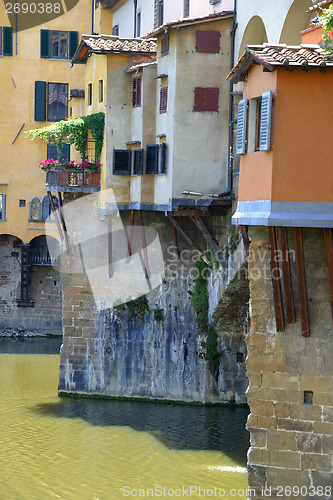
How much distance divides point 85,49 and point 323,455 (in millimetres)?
18251

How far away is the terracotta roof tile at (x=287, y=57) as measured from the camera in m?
14.0

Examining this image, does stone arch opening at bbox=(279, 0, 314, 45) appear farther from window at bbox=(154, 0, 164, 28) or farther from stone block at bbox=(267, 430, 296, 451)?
window at bbox=(154, 0, 164, 28)

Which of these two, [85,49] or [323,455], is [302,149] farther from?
[85,49]

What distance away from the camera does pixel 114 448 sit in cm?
2367

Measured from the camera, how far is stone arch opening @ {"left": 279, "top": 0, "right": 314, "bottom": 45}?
19203 millimetres

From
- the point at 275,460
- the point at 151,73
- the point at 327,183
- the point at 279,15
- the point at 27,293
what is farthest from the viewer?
the point at 27,293

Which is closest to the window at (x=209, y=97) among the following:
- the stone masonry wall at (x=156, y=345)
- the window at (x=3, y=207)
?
the stone masonry wall at (x=156, y=345)

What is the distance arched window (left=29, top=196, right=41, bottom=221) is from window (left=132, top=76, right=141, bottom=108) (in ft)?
46.1

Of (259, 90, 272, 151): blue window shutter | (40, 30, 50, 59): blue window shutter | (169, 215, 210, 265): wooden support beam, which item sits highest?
(40, 30, 50, 59): blue window shutter

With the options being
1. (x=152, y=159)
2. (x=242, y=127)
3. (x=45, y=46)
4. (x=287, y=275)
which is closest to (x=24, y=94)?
(x=45, y=46)

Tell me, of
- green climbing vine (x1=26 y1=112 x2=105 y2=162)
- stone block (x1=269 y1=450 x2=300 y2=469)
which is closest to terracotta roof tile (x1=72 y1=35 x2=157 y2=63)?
green climbing vine (x1=26 y1=112 x2=105 y2=162)

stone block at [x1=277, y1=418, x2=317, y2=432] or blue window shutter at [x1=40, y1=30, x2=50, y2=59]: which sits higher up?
blue window shutter at [x1=40, y1=30, x2=50, y2=59]

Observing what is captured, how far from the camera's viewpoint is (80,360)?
28609 mm

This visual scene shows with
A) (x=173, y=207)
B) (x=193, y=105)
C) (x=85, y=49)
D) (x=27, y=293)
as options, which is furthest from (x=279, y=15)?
(x=27, y=293)
